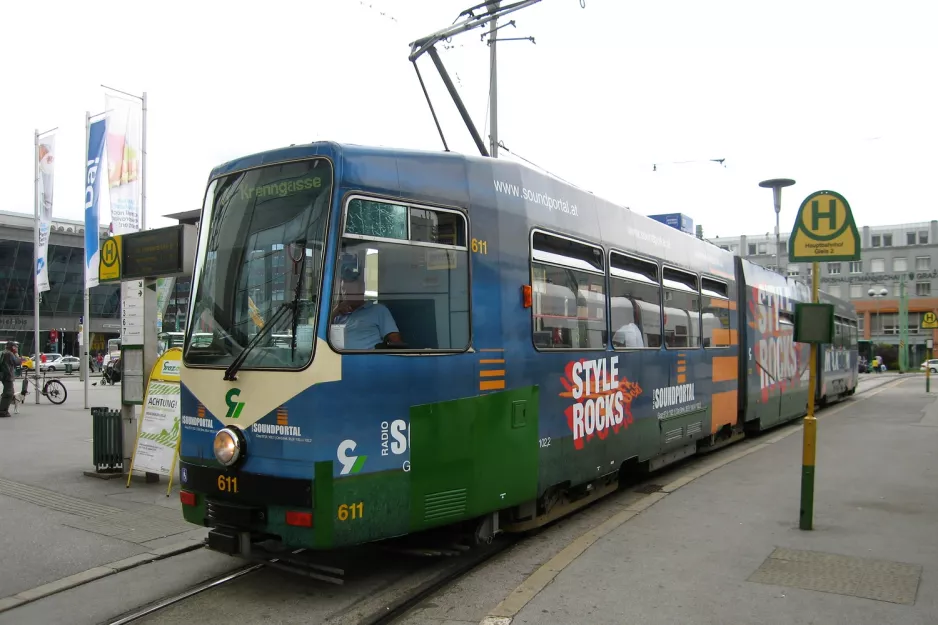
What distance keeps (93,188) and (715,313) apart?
44.3 ft

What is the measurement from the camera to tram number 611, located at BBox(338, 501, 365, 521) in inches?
205

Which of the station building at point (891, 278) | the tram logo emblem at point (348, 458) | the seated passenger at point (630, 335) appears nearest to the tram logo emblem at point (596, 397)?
the seated passenger at point (630, 335)

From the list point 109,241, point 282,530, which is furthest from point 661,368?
point 109,241

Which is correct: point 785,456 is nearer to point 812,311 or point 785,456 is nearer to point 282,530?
point 812,311

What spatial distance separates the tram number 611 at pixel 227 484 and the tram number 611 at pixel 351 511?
828mm

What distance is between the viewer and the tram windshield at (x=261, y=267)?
17.6ft

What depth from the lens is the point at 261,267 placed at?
564 centimetres

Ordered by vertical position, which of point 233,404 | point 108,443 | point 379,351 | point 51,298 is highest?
point 51,298

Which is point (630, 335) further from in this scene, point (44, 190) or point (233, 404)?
point (44, 190)

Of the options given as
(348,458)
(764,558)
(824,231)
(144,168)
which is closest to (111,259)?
(348,458)

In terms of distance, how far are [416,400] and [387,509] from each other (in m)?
0.79

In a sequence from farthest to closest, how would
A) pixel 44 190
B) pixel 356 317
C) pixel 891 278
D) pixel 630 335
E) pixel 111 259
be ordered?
pixel 891 278 < pixel 44 190 < pixel 111 259 < pixel 630 335 < pixel 356 317

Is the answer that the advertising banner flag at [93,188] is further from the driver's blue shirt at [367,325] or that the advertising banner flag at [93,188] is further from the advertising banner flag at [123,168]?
the driver's blue shirt at [367,325]

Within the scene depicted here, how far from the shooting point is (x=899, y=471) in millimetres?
10562
